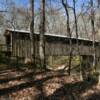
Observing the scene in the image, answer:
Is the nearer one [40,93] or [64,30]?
[40,93]

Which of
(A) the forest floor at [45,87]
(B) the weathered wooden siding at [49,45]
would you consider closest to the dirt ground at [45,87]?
(A) the forest floor at [45,87]

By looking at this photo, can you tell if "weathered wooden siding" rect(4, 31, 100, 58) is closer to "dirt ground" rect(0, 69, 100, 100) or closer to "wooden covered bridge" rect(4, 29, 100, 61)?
"wooden covered bridge" rect(4, 29, 100, 61)

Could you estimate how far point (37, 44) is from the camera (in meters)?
29.7

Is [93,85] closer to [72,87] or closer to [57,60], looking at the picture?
[72,87]

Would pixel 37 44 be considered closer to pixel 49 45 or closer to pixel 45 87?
pixel 49 45

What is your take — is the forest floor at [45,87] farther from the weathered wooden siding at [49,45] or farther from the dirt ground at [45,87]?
the weathered wooden siding at [49,45]

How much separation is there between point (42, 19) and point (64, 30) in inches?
1055

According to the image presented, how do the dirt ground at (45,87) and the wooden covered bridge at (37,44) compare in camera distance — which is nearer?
the dirt ground at (45,87)

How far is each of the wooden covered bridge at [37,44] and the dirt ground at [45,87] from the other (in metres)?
12.3

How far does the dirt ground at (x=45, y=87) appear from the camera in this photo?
1103 centimetres

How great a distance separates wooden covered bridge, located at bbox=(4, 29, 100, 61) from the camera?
29.3 m

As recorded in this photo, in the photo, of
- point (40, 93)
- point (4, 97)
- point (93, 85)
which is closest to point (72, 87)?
point (93, 85)

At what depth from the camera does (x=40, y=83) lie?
13.0 m

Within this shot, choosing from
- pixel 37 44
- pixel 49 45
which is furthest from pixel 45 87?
pixel 49 45
